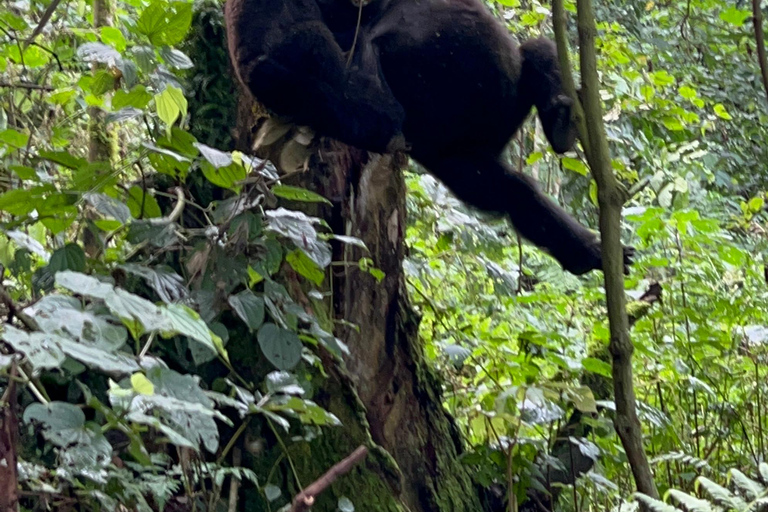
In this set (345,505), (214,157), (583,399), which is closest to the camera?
(214,157)

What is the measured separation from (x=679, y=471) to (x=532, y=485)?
1.78 ft

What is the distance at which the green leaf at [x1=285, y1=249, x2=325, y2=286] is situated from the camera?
196 cm

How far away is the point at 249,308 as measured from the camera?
1.75 meters

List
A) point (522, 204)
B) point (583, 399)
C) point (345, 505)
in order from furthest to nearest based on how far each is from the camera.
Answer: point (522, 204), point (583, 399), point (345, 505)

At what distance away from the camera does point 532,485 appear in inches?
95.0

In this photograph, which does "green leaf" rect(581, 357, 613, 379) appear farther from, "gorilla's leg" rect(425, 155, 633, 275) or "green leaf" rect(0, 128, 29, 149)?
"green leaf" rect(0, 128, 29, 149)

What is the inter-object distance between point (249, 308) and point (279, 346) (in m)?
0.11

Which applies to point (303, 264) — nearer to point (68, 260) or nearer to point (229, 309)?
point (229, 309)

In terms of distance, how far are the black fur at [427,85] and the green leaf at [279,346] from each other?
971 millimetres

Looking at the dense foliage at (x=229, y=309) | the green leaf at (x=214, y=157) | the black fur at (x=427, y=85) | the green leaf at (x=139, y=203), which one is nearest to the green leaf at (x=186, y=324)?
the dense foliage at (x=229, y=309)

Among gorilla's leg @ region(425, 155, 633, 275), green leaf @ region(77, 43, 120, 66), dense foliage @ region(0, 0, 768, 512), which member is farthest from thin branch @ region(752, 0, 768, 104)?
gorilla's leg @ region(425, 155, 633, 275)

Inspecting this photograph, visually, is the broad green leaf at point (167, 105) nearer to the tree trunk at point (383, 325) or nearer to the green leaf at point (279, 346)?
the green leaf at point (279, 346)

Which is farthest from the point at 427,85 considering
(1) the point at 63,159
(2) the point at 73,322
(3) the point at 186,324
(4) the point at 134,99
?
(2) the point at 73,322

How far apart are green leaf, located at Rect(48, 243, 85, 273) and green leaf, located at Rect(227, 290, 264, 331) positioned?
33 centimetres
